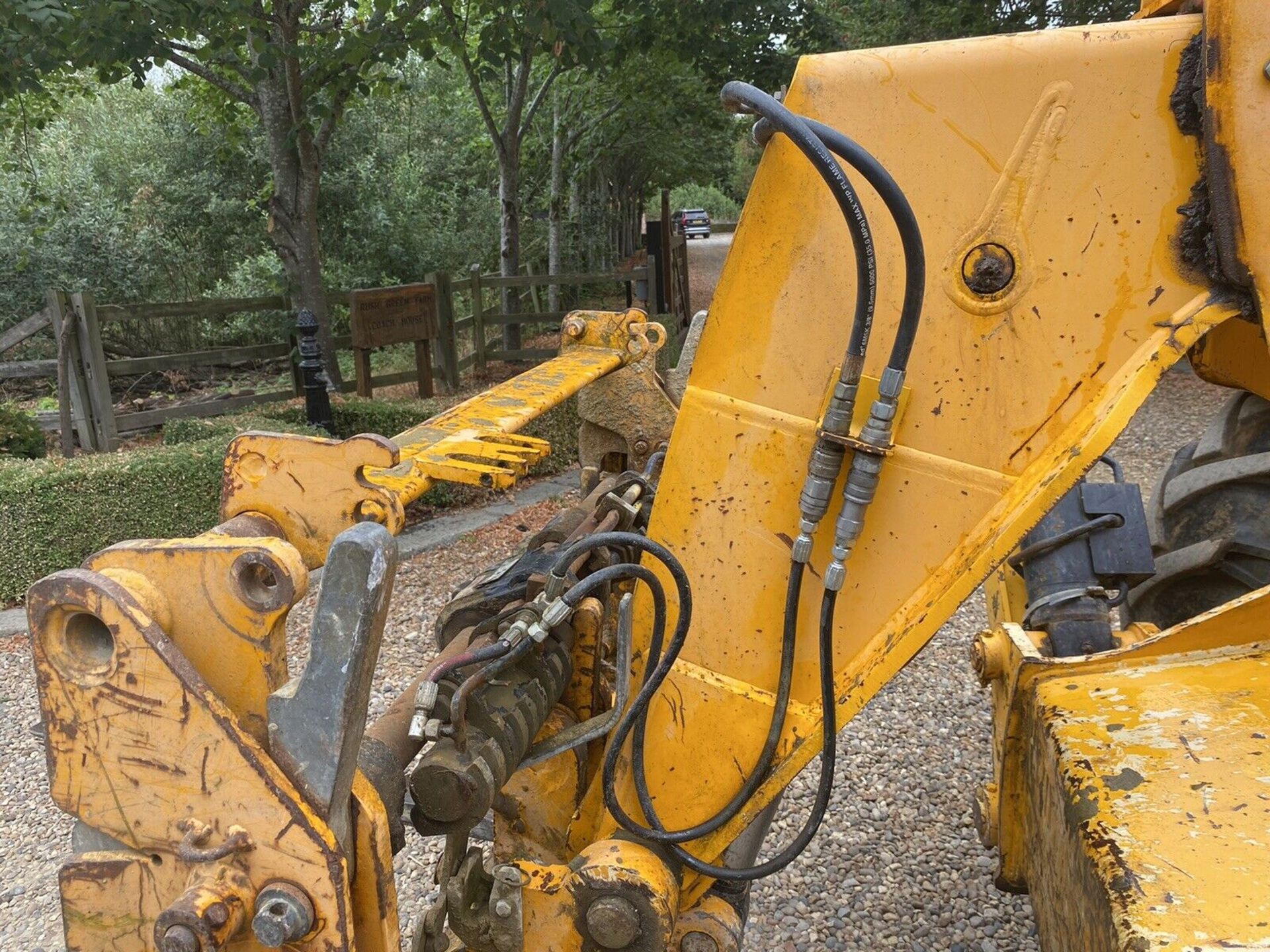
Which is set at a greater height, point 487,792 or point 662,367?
point 662,367

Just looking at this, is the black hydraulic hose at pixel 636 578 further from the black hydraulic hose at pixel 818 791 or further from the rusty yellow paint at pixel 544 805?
the rusty yellow paint at pixel 544 805

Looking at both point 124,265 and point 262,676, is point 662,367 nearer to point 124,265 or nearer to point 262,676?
point 262,676

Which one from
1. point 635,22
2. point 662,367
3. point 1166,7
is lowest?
point 662,367

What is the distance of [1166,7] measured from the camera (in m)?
1.58

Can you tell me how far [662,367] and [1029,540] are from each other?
1.56 meters

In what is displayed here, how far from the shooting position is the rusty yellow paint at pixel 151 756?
1.27 metres

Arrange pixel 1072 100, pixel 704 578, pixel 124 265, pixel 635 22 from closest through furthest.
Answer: pixel 1072 100 → pixel 704 578 → pixel 635 22 → pixel 124 265

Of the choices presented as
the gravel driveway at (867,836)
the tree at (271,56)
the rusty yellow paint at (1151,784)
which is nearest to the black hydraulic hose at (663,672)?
the rusty yellow paint at (1151,784)

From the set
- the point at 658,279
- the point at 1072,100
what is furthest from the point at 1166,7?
the point at 658,279

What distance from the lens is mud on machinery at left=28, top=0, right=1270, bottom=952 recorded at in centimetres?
129

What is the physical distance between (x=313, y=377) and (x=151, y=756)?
6.95 m

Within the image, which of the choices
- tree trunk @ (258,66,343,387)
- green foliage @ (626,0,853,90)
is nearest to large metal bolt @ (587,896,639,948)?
green foliage @ (626,0,853,90)

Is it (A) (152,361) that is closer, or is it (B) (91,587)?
(B) (91,587)

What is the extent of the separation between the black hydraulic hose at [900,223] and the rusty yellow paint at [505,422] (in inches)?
30.2
